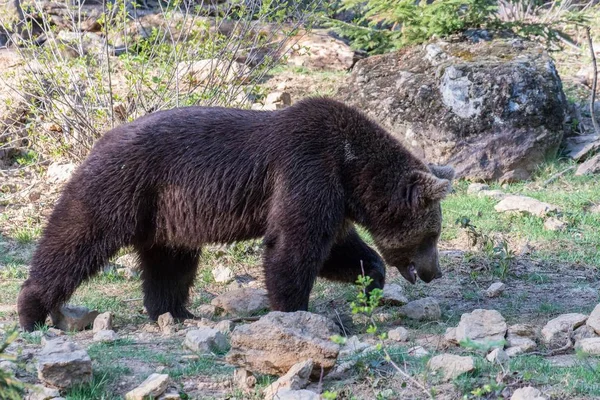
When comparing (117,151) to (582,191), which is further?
(582,191)

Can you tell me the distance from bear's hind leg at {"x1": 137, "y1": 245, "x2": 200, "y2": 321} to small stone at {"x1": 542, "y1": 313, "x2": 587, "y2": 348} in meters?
3.17

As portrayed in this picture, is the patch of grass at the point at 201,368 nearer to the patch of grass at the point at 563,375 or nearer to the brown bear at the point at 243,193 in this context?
the brown bear at the point at 243,193

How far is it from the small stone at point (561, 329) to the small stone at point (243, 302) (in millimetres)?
2547

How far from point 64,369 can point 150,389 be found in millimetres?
510

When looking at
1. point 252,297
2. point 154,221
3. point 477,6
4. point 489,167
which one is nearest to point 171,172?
point 154,221

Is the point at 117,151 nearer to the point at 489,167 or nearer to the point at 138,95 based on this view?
the point at 138,95

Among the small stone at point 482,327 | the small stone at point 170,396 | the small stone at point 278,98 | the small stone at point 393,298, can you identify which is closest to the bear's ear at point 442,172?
the small stone at point 393,298

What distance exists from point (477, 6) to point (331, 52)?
11.9ft

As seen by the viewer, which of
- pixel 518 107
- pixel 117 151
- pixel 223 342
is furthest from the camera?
pixel 518 107

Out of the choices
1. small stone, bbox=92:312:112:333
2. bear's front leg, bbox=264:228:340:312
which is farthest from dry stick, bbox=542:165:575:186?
small stone, bbox=92:312:112:333

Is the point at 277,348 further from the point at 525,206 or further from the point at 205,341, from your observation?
the point at 525,206

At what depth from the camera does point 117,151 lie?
22.3ft

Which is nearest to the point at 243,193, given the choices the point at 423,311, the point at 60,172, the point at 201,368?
the point at 423,311

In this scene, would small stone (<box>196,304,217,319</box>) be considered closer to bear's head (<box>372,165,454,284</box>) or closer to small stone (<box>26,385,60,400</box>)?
bear's head (<box>372,165,454,284</box>)
